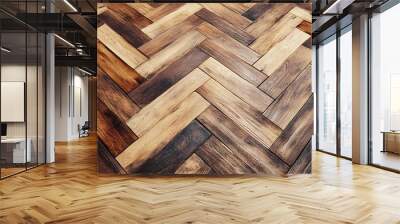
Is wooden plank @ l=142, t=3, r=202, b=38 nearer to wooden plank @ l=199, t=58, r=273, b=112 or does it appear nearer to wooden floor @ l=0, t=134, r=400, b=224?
wooden plank @ l=199, t=58, r=273, b=112

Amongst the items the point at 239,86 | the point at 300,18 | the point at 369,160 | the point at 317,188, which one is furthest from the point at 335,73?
the point at 317,188

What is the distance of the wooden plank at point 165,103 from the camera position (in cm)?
515

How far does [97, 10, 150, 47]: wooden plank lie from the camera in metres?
5.25

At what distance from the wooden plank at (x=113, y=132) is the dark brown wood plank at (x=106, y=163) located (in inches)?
2.7

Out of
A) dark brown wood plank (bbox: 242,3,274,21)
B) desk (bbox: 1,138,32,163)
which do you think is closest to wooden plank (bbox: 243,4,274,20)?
dark brown wood plank (bbox: 242,3,274,21)

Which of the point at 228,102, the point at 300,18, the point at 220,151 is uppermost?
the point at 300,18

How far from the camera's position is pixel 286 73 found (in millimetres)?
5207

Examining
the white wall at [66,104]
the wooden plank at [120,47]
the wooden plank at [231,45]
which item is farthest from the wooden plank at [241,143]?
the white wall at [66,104]

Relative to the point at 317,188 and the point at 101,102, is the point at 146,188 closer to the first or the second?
the point at 101,102

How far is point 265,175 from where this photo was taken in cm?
523

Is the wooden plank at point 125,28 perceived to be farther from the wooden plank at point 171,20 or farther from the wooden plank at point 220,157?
the wooden plank at point 220,157

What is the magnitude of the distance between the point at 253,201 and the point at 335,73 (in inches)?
196

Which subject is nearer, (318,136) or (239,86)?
(239,86)

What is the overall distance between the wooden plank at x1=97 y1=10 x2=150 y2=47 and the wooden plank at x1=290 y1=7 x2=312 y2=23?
2.12 m
